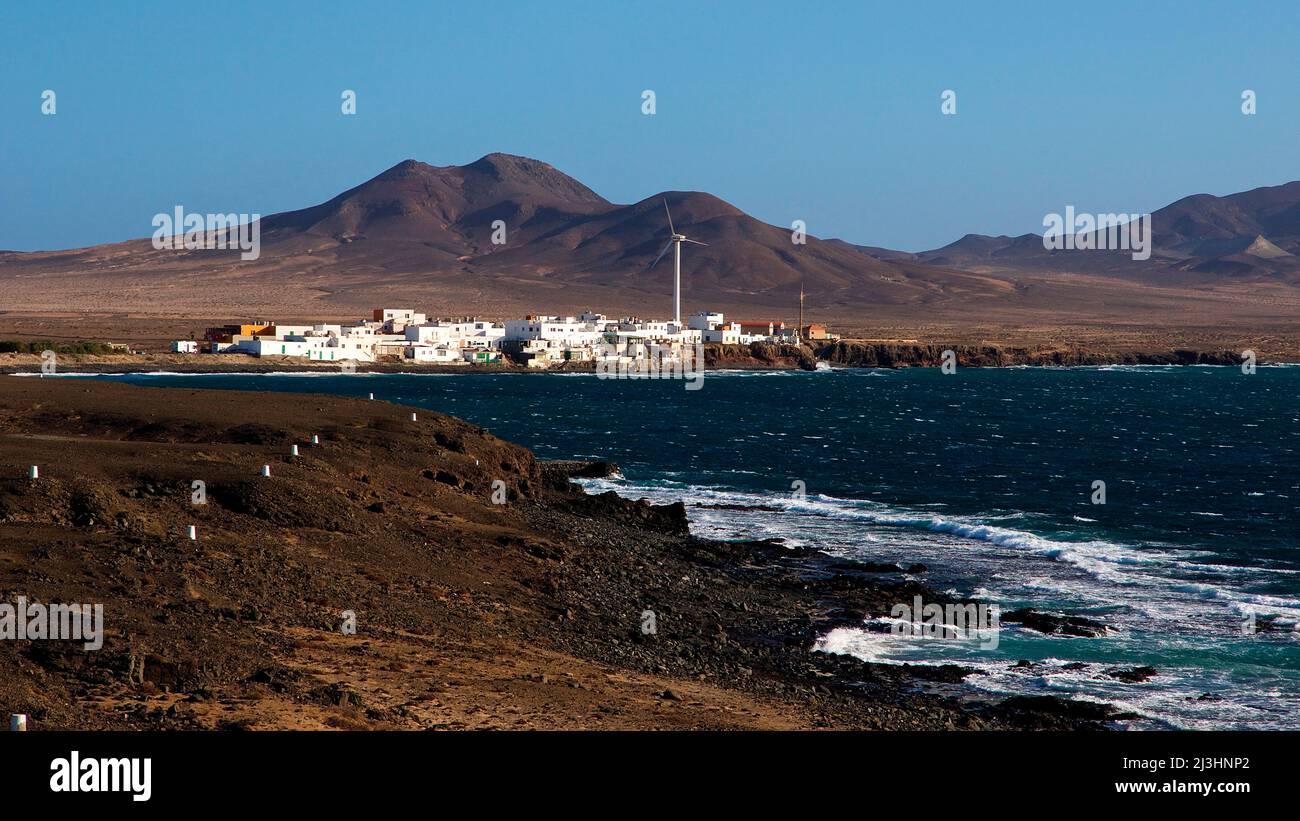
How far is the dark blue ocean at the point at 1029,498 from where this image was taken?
22422mm

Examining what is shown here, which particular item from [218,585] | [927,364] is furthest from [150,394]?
[927,364]

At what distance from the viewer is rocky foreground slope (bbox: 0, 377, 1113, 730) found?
597 inches

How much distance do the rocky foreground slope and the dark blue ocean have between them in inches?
87.8

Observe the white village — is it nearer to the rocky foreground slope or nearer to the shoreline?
the shoreline

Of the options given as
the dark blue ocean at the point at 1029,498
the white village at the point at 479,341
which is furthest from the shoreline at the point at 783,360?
the dark blue ocean at the point at 1029,498

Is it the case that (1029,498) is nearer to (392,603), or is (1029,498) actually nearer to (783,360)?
(392,603)

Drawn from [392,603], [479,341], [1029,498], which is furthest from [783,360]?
[392,603]

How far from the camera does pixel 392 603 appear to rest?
21359 millimetres

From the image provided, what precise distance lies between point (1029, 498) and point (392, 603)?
28.1 metres

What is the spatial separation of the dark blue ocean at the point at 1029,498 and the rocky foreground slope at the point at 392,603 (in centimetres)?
223

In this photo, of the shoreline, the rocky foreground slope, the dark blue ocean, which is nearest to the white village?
the shoreline

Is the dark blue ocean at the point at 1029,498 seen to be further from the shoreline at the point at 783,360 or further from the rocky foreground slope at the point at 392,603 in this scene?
the shoreline at the point at 783,360
